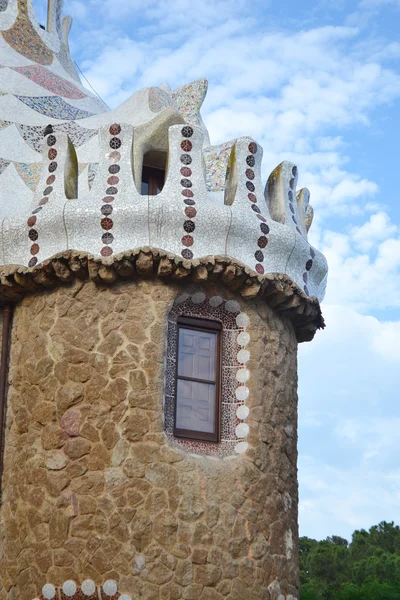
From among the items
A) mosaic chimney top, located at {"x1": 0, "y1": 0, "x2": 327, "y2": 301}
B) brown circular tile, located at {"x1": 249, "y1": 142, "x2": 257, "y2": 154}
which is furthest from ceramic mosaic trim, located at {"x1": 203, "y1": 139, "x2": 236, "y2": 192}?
brown circular tile, located at {"x1": 249, "y1": 142, "x2": 257, "y2": 154}

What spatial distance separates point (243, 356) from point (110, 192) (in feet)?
5.98

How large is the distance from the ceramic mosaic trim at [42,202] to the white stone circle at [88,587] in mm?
2699

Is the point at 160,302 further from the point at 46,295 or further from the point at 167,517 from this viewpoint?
the point at 167,517

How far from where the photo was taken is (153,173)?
9.89 m

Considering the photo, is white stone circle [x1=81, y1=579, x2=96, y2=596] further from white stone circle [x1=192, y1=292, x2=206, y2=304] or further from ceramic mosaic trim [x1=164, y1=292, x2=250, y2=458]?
white stone circle [x1=192, y1=292, x2=206, y2=304]

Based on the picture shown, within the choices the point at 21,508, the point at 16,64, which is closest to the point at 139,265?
the point at 21,508

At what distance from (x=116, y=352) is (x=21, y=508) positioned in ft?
4.88

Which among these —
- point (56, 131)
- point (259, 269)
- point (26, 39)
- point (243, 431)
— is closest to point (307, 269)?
point (259, 269)

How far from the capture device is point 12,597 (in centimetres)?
834

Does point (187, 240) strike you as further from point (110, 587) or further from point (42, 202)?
point (110, 587)

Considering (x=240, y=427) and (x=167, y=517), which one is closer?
(x=167, y=517)

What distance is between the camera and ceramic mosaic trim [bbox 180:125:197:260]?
8.77 metres

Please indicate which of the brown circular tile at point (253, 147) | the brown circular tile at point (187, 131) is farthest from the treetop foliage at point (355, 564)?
the brown circular tile at point (187, 131)

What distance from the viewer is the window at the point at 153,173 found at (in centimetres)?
979
